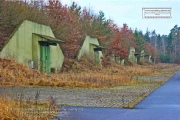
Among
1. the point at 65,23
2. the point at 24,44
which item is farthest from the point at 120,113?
the point at 65,23

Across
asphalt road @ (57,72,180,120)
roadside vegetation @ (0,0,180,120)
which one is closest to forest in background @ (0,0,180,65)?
roadside vegetation @ (0,0,180,120)

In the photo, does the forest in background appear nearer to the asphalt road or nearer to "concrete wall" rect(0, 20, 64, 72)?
"concrete wall" rect(0, 20, 64, 72)

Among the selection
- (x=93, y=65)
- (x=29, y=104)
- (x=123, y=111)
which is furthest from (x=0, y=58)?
(x=93, y=65)

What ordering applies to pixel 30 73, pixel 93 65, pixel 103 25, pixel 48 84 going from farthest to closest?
pixel 103 25 → pixel 93 65 → pixel 30 73 → pixel 48 84

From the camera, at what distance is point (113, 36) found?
60312 mm

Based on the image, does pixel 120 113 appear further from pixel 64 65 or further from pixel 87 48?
pixel 87 48

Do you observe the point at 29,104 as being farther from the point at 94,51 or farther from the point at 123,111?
the point at 94,51

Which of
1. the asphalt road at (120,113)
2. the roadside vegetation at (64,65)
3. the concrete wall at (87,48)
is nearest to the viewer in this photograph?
the asphalt road at (120,113)

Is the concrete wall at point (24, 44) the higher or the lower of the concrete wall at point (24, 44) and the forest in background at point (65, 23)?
the lower

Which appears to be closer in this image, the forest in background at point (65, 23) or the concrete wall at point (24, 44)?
the concrete wall at point (24, 44)

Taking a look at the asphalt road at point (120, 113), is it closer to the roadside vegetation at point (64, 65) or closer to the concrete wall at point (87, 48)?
the roadside vegetation at point (64, 65)

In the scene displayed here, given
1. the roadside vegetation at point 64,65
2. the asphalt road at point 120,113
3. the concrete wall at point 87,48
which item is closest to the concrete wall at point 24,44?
the roadside vegetation at point 64,65

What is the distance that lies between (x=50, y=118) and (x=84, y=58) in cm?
3413

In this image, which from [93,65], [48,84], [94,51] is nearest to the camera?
[48,84]
